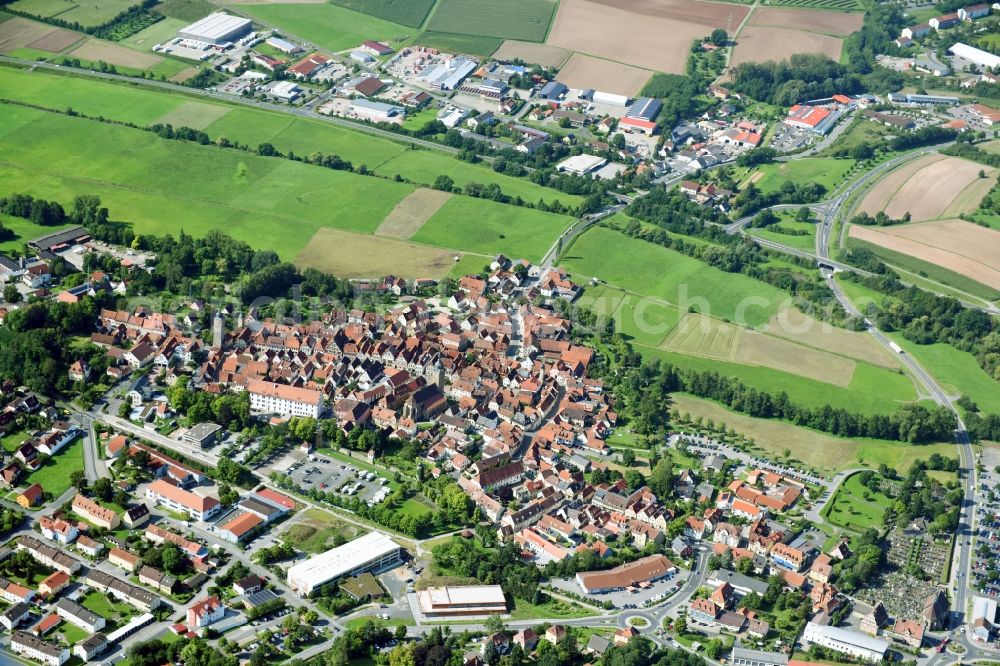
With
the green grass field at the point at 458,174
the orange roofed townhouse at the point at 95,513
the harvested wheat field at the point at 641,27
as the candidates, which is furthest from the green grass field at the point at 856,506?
the harvested wheat field at the point at 641,27

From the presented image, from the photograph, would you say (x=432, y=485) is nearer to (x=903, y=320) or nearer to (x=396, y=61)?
(x=903, y=320)

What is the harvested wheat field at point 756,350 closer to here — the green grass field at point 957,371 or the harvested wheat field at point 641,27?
the green grass field at point 957,371

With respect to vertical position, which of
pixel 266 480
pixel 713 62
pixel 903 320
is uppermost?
pixel 713 62

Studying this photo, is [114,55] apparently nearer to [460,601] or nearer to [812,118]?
[812,118]

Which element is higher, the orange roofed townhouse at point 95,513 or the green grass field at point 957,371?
the green grass field at point 957,371

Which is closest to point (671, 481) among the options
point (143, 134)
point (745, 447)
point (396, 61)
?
point (745, 447)

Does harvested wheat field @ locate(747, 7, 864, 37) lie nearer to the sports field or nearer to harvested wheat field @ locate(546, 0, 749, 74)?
harvested wheat field @ locate(546, 0, 749, 74)
